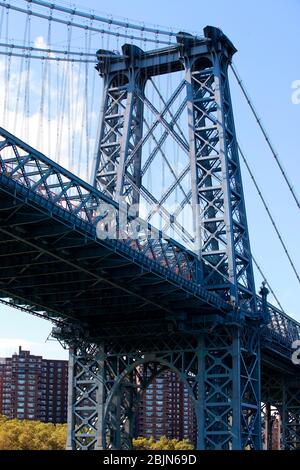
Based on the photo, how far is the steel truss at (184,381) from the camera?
66.8m

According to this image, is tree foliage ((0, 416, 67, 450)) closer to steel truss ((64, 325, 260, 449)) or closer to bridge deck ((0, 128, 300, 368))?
steel truss ((64, 325, 260, 449))

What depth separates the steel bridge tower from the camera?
67312 millimetres

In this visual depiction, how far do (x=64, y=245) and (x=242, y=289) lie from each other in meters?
20.4

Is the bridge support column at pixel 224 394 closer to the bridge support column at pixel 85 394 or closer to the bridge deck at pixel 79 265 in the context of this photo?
the bridge deck at pixel 79 265

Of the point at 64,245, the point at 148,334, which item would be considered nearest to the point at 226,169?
the point at 148,334

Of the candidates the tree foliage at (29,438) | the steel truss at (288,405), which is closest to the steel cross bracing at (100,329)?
the steel truss at (288,405)

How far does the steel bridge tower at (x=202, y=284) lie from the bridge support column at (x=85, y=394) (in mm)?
90

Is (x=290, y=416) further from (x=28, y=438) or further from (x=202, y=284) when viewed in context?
(x=202, y=284)

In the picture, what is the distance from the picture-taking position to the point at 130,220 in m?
57.4

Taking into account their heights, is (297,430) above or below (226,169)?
below

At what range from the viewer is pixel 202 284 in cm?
6675

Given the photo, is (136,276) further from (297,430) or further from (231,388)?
(297,430)

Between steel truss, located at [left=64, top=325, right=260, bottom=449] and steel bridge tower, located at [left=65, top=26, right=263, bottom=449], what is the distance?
9 cm

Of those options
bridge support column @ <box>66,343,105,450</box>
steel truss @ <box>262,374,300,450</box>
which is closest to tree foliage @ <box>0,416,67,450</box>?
steel truss @ <box>262,374,300,450</box>
